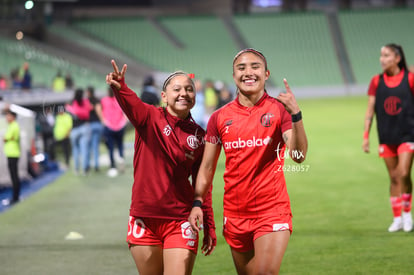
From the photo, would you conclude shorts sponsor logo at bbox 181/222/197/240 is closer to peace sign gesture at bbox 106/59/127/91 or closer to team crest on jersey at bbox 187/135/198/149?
team crest on jersey at bbox 187/135/198/149

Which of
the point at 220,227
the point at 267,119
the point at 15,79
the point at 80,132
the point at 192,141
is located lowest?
the point at 220,227

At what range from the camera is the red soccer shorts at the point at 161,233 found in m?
5.20

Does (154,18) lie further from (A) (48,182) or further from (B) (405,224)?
(B) (405,224)

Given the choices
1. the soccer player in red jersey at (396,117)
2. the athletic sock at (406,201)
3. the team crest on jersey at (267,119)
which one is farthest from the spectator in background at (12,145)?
the team crest on jersey at (267,119)

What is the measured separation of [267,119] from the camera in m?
5.12

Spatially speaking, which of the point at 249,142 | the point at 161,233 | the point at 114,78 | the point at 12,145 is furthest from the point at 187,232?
the point at 12,145

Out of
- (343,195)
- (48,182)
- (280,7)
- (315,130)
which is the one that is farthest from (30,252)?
(280,7)

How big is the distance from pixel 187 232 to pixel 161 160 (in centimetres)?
60

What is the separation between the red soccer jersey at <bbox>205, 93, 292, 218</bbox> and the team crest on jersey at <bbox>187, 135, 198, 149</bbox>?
0.72ft

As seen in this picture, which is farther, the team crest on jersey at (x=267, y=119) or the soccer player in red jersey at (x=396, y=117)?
the soccer player in red jersey at (x=396, y=117)

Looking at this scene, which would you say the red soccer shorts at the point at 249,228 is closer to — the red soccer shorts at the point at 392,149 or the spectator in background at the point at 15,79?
the red soccer shorts at the point at 392,149

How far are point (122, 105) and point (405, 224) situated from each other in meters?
5.53

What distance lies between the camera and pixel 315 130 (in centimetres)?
2569

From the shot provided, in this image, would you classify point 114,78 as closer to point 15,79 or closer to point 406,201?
point 406,201
